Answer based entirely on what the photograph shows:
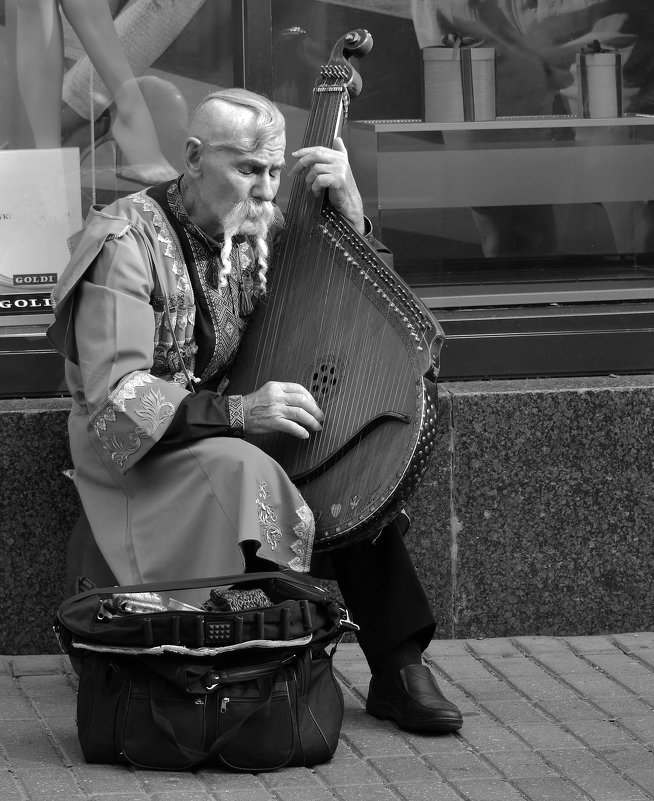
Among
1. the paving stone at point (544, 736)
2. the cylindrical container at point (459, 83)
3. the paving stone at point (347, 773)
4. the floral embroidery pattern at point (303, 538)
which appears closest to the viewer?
the paving stone at point (347, 773)

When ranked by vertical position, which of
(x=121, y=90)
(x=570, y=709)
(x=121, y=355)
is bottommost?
(x=570, y=709)

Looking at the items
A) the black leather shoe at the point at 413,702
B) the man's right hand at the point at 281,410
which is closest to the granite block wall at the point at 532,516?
the black leather shoe at the point at 413,702

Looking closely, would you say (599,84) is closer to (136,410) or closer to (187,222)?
(187,222)

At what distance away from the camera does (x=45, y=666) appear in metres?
4.02

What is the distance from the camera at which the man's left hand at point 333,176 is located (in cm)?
354

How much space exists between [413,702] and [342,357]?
0.85 metres

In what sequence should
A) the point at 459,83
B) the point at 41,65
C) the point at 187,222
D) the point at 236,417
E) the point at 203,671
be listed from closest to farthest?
the point at 203,671 < the point at 236,417 < the point at 187,222 < the point at 41,65 < the point at 459,83

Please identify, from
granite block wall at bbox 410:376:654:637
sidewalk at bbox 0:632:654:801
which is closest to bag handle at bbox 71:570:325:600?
sidewalk at bbox 0:632:654:801

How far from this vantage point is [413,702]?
3.51 m

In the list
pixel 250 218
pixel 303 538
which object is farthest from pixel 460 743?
pixel 250 218

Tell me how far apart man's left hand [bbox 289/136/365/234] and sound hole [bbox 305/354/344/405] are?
374 mm

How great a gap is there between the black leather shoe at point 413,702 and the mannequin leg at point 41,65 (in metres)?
1.97

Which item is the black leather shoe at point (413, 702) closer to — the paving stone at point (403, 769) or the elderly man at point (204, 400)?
the elderly man at point (204, 400)

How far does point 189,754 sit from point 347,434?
804mm
